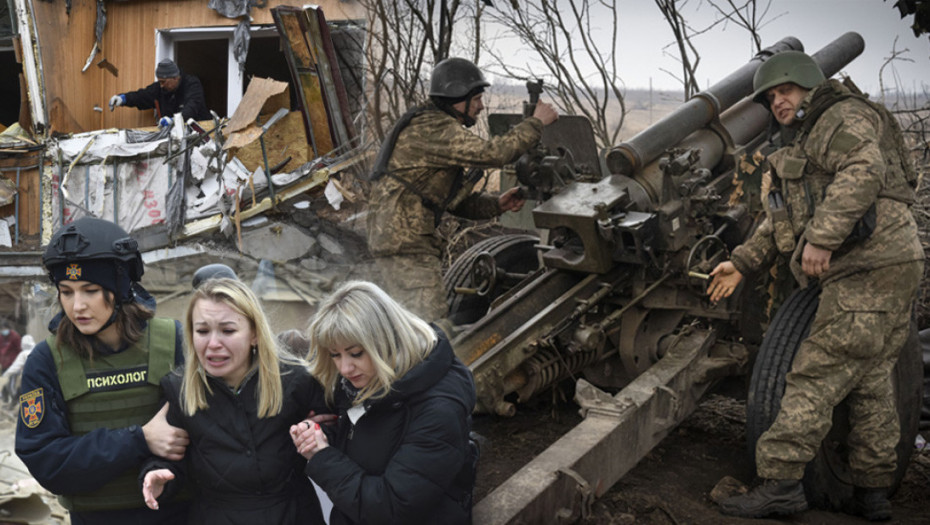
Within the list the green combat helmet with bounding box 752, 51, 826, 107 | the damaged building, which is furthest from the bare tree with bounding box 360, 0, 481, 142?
the green combat helmet with bounding box 752, 51, 826, 107

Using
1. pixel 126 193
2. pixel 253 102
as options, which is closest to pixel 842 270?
pixel 253 102

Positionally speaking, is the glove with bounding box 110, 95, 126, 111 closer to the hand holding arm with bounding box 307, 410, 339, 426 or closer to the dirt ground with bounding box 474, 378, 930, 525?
the dirt ground with bounding box 474, 378, 930, 525

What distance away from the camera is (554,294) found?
16.3 feet

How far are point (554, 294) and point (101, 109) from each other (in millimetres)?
9610

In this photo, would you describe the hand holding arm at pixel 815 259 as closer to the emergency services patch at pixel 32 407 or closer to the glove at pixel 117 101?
the emergency services patch at pixel 32 407

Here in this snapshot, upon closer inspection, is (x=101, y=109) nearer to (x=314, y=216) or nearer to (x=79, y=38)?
(x=79, y=38)

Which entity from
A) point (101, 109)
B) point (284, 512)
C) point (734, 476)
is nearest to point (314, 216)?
point (101, 109)

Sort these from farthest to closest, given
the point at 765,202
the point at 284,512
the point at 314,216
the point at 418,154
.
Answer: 1. the point at 314,216
2. the point at 418,154
3. the point at 765,202
4. the point at 284,512

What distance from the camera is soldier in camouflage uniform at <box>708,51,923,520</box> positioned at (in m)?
3.69

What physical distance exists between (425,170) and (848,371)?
2392mm

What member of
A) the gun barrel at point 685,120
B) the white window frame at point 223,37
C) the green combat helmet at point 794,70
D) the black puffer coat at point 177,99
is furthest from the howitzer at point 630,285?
the white window frame at point 223,37

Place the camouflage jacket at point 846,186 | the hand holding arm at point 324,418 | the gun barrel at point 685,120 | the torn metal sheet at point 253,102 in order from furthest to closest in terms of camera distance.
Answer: the torn metal sheet at point 253,102 → the gun barrel at point 685,120 → the camouflage jacket at point 846,186 → the hand holding arm at point 324,418

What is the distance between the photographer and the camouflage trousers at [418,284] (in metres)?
4.94

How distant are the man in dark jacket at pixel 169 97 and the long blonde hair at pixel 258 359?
879 centimetres
